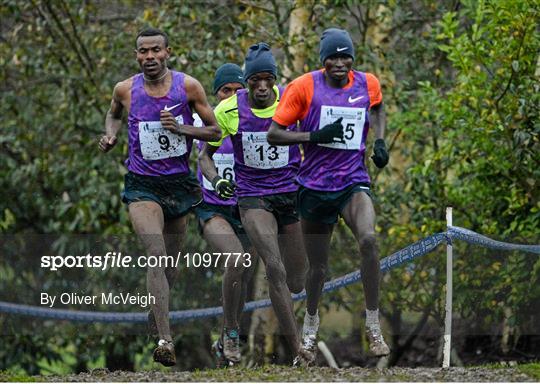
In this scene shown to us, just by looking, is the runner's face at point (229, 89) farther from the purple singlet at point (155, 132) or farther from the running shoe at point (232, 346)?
the running shoe at point (232, 346)

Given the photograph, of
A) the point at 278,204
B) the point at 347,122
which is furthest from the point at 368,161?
the point at 347,122

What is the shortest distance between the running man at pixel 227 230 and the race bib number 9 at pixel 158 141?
0.74m

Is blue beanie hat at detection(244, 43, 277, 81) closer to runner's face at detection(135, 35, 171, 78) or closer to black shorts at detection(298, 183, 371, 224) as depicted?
runner's face at detection(135, 35, 171, 78)

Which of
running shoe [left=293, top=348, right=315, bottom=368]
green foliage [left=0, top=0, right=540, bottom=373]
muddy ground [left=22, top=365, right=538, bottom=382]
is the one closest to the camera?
muddy ground [left=22, top=365, right=538, bottom=382]

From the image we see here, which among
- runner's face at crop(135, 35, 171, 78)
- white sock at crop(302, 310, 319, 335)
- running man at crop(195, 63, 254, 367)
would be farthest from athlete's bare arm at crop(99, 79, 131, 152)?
white sock at crop(302, 310, 319, 335)

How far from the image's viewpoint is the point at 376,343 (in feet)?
31.1

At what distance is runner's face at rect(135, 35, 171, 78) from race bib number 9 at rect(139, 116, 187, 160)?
1.18 feet

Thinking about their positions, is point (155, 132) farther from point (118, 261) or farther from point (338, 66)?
point (118, 261)

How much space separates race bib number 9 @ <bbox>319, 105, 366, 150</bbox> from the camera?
9.64 m

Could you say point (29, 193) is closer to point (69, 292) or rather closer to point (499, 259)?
point (69, 292)

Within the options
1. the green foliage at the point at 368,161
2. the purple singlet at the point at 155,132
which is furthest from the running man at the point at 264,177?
the green foliage at the point at 368,161

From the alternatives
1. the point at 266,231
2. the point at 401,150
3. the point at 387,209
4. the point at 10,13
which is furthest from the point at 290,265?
the point at 10,13

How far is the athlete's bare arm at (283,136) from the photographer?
957cm

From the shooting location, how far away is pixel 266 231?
10016 millimetres
